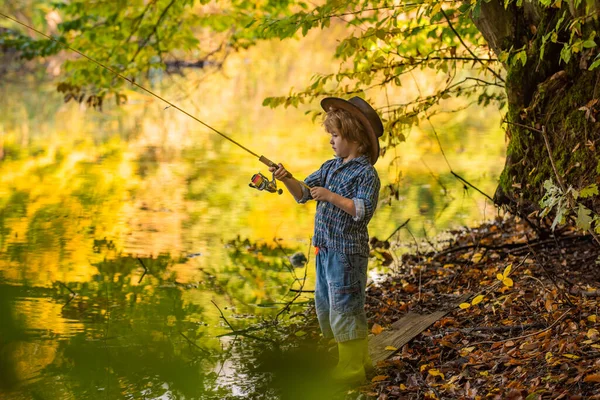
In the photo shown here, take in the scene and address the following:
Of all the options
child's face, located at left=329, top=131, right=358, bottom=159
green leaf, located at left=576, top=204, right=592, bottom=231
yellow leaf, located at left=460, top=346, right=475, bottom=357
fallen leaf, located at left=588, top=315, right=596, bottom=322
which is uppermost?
child's face, located at left=329, top=131, right=358, bottom=159

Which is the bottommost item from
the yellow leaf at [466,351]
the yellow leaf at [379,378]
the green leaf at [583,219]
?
the yellow leaf at [379,378]

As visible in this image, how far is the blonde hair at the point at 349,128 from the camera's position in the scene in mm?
4188

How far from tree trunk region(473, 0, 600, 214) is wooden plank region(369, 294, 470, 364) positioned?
3.11 ft

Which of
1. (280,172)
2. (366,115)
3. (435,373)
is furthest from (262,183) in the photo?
(435,373)

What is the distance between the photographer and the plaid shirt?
13.3ft

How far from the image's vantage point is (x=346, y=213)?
13.5ft

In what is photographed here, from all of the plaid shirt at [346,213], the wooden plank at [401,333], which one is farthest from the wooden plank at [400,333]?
the plaid shirt at [346,213]

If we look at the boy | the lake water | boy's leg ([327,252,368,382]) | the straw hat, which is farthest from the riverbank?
the straw hat

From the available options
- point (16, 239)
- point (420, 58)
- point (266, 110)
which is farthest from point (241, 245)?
point (266, 110)

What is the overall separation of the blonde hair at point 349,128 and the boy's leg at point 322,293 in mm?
550

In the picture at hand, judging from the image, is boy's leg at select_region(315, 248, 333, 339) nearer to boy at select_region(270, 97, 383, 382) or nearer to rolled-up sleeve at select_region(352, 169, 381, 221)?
boy at select_region(270, 97, 383, 382)

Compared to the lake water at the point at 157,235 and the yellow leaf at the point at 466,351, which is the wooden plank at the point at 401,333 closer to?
the yellow leaf at the point at 466,351

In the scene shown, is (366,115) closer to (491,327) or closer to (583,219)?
(583,219)

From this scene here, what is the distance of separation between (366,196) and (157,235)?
4.39 metres
